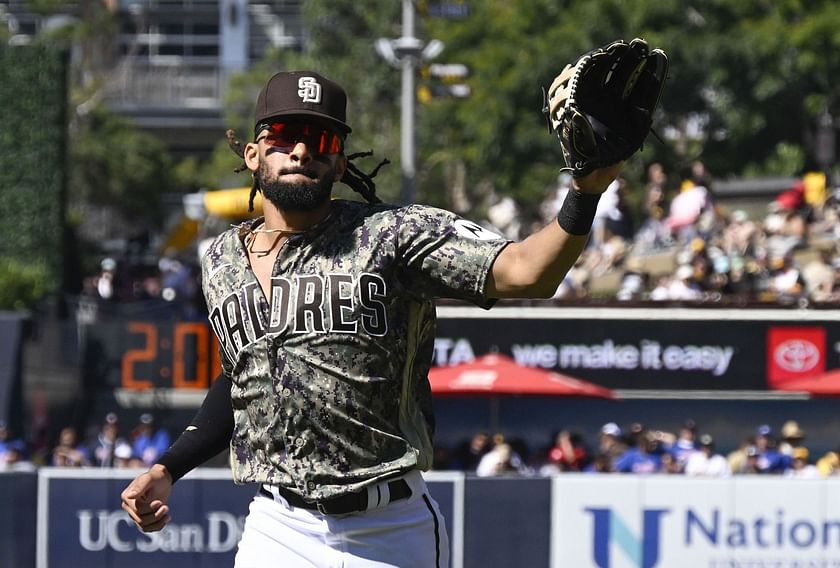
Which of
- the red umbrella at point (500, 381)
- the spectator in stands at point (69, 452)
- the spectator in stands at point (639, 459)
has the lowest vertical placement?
the spectator in stands at point (69, 452)

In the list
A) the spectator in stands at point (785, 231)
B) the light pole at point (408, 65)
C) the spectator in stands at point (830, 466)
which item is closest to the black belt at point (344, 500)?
the spectator in stands at point (830, 466)

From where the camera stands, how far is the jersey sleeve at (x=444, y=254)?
368 centimetres

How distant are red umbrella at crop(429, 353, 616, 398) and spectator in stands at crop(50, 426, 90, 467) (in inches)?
128

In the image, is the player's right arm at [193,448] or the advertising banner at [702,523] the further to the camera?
the advertising banner at [702,523]

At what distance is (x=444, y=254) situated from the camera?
12.2 ft

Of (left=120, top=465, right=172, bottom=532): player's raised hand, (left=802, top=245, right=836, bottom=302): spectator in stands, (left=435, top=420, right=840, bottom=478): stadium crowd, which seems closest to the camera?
(left=120, top=465, right=172, bottom=532): player's raised hand

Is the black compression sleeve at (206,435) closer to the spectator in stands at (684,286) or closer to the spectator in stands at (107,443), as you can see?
the spectator in stands at (107,443)

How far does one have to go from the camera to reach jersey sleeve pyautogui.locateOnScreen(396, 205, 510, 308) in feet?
12.1

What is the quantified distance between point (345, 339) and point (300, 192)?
36cm

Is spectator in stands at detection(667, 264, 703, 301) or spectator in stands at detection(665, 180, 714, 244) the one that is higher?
spectator in stands at detection(665, 180, 714, 244)

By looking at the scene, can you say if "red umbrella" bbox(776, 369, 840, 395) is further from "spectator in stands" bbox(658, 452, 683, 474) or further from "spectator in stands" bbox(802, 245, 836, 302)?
"spectator in stands" bbox(658, 452, 683, 474)

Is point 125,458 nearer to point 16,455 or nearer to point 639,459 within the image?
point 16,455

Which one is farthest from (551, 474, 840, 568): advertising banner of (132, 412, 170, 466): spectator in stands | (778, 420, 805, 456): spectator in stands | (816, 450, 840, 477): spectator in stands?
(132, 412, 170, 466): spectator in stands

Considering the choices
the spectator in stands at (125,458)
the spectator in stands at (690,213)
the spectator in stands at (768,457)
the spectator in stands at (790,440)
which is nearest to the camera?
the spectator in stands at (768,457)
